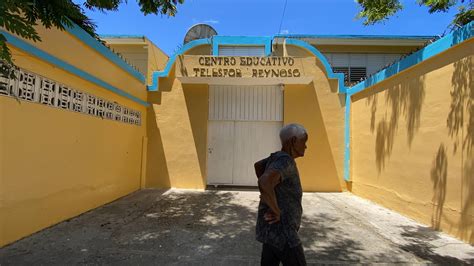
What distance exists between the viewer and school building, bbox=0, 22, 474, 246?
4.59 metres

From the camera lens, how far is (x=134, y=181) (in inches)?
341

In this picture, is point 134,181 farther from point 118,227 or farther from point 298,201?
point 298,201

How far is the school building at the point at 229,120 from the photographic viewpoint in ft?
15.1

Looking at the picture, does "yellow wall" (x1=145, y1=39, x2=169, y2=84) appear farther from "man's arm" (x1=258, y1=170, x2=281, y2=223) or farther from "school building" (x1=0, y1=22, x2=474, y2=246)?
"man's arm" (x1=258, y1=170, x2=281, y2=223)

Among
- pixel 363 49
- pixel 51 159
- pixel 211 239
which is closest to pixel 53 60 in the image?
pixel 51 159

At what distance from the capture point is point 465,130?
15.2ft

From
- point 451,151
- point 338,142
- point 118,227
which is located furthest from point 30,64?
point 338,142

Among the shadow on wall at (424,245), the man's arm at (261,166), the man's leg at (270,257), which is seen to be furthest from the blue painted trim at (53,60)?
the shadow on wall at (424,245)

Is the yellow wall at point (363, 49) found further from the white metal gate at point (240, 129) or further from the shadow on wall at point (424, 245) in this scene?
the shadow on wall at point (424, 245)

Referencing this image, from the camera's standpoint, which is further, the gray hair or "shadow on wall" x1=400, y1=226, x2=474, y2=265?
"shadow on wall" x1=400, y1=226, x2=474, y2=265

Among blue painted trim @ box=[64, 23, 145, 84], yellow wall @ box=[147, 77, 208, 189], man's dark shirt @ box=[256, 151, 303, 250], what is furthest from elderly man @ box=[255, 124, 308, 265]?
yellow wall @ box=[147, 77, 208, 189]

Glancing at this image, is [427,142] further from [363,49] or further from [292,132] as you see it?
[363,49]

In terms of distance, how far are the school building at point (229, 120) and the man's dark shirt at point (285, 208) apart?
6.94ft

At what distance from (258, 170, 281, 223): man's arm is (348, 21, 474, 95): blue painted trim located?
163 inches
